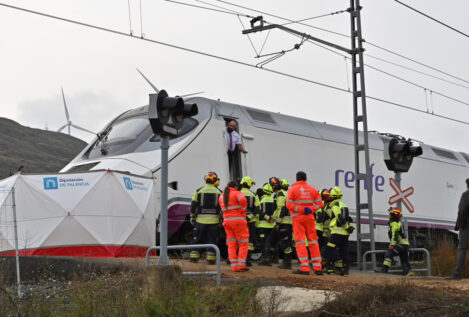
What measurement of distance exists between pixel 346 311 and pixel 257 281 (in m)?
1.90

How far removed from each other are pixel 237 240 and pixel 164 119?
3951 mm

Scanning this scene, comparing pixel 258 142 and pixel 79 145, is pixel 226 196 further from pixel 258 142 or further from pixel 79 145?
pixel 79 145

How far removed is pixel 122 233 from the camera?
1361 cm

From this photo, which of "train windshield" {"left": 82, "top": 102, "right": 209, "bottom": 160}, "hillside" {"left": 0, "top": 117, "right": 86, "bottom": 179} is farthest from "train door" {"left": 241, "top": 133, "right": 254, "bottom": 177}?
"hillside" {"left": 0, "top": 117, "right": 86, "bottom": 179}

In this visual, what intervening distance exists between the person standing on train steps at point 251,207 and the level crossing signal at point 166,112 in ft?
14.8

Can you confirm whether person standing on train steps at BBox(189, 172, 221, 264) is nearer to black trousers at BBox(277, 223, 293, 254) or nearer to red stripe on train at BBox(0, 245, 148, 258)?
black trousers at BBox(277, 223, 293, 254)

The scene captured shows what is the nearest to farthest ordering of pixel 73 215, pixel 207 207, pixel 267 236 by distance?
pixel 207 207
pixel 73 215
pixel 267 236

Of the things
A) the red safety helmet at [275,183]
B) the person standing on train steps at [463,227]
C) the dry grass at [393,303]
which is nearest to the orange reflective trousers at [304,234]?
the red safety helmet at [275,183]

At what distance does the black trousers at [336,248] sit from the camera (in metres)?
13.3

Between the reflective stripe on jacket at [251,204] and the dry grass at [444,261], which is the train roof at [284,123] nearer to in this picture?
Result: the reflective stripe on jacket at [251,204]

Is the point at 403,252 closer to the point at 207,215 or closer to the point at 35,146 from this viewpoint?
the point at 207,215

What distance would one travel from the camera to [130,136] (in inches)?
610

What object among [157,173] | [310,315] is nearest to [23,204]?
[157,173]

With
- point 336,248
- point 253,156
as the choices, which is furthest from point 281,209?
point 253,156
